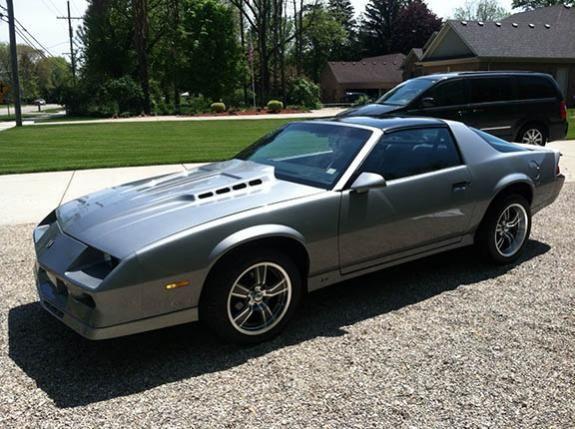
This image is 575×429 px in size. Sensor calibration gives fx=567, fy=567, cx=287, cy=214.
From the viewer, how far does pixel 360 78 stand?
63.7 metres

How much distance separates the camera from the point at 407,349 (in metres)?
3.67

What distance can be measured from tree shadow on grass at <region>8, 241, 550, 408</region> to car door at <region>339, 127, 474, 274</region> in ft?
1.30

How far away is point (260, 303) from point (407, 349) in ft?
3.27

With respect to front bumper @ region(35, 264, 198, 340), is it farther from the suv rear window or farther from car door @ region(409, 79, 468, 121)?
the suv rear window

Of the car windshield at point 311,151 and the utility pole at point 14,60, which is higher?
the utility pole at point 14,60

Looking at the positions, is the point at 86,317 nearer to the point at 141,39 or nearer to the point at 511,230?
the point at 511,230

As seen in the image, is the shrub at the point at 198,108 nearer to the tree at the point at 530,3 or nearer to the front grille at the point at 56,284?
the front grille at the point at 56,284

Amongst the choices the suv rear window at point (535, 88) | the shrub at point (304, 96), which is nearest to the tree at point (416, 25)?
the shrub at point (304, 96)

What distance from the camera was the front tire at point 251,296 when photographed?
11.4 feet

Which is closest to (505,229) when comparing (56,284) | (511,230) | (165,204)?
(511,230)

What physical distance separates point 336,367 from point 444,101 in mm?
8989

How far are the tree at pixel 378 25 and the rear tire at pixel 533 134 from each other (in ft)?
240

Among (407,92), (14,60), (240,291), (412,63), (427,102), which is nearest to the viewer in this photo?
(240,291)

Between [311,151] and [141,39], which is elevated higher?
[141,39]
